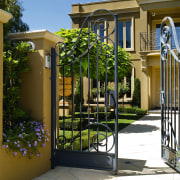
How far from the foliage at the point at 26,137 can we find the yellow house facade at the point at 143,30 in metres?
11.0

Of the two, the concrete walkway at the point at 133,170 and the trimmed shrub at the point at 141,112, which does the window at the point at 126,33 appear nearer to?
the trimmed shrub at the point at 141,112

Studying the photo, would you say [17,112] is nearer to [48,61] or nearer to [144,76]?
[48,61]

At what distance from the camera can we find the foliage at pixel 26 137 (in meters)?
3.32

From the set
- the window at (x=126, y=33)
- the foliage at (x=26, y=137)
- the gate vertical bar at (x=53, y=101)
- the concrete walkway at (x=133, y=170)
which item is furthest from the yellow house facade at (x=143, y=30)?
the foliage at (x=26, y=137)

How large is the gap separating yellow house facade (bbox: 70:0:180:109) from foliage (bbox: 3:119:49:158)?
36.2 ft

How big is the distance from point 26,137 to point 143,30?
13.3 meters

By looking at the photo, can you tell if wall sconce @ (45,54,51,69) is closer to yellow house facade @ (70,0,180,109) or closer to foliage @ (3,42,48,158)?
foliage @ (3,42,48,158)

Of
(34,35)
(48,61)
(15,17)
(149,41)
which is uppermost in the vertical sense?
(149,41)

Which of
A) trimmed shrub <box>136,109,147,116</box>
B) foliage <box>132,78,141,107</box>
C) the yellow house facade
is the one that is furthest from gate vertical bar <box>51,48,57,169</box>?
foliage <box>132,78,141,107</box>

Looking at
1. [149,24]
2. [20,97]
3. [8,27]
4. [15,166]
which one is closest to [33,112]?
[20,97]

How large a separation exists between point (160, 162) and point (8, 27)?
144 inches

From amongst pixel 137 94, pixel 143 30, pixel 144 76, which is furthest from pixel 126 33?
pixel 137 94

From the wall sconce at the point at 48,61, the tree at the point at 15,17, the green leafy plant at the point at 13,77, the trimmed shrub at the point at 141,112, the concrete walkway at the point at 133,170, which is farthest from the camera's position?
the trimmed shrub at the point at 141,112

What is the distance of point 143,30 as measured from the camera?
605 inches
